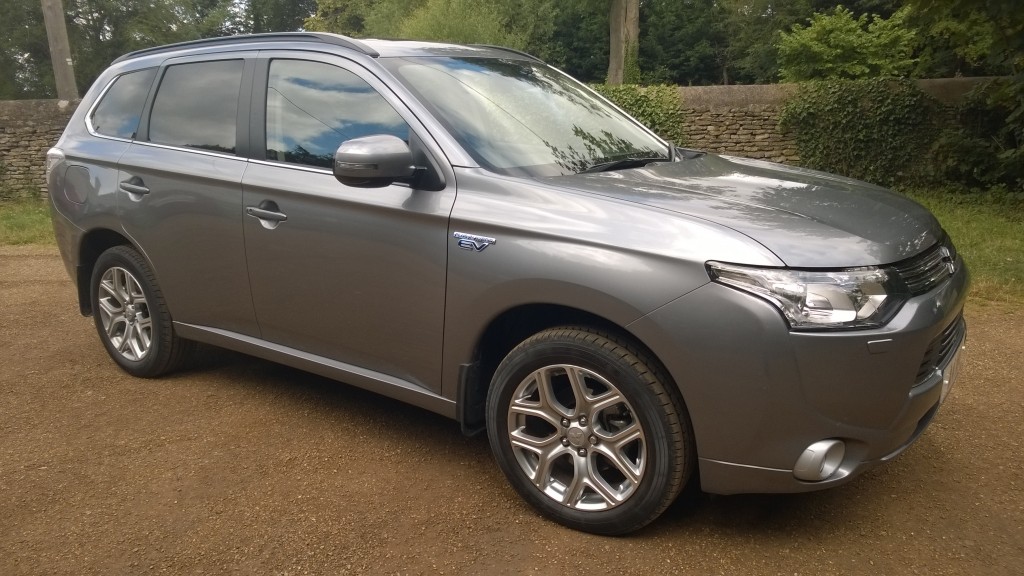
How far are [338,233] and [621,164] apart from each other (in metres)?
1.28

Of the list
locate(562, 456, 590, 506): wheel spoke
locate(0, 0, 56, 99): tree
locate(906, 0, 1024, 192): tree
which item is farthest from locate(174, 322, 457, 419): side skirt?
locate(0, 0, 56, 99): tree

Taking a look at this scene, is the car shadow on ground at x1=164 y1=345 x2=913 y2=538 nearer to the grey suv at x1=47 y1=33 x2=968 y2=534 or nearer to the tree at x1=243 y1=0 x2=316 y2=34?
the grey suv at x1=47 y1=33 x2=968 y2=534

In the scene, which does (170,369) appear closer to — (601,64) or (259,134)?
(259,134)

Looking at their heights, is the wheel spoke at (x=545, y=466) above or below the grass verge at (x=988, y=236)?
above

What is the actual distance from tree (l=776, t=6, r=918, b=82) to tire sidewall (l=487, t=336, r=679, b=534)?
24543 mm

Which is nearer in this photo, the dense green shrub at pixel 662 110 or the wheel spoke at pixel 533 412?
the wheel spoke at pixel 533 412

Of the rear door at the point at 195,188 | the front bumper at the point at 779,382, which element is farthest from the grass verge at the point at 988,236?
the rear door at the point at 195,188

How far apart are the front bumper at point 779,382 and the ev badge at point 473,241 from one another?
68 centimetres

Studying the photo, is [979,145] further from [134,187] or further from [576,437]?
[134,187]

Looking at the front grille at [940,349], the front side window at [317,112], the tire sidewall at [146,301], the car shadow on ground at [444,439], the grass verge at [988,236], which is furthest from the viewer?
the grass verge at [988,236]

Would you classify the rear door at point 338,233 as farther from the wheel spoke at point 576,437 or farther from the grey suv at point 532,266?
the wheel spoke at point 576,437

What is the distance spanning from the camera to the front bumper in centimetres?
259

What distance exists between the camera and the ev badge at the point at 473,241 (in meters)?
3.14

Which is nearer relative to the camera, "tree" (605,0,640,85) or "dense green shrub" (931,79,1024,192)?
"dense green shrub" (931,79,1024,192)
